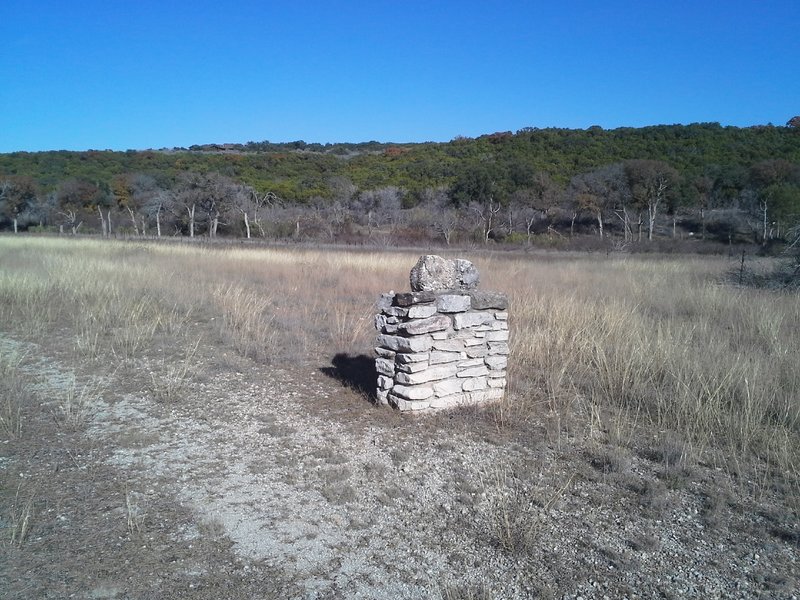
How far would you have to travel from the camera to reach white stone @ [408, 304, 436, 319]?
5590mm

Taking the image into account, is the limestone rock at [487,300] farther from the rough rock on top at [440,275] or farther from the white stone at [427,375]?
the white stone at [427,375]

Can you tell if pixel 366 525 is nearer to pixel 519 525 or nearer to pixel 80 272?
pixel 519 525

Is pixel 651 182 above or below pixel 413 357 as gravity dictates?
above

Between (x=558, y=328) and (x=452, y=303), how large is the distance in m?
3.76

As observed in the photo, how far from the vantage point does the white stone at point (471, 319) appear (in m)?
5.86

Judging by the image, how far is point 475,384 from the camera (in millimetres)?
6027

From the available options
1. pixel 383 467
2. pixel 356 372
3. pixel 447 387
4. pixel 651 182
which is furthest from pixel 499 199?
pixel 383 467

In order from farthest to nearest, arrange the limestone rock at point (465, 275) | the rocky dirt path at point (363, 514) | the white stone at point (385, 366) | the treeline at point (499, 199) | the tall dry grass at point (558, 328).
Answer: the treeline at point (499, 199)
the limestone rock at point (465, 275)
the white stone at point (385, 366)
the tall dry grass at point (558, 328)
the rocky dirt path at point (363, 514)

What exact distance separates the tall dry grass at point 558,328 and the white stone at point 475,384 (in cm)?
32

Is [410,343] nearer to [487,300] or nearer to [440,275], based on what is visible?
[440,275]

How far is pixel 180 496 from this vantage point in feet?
13.4

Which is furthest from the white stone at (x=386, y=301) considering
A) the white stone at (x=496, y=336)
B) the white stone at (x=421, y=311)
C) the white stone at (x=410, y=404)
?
the white stone at (x=496, y=336)

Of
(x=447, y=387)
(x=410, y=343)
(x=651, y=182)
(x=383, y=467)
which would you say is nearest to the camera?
(x=383, y=467)

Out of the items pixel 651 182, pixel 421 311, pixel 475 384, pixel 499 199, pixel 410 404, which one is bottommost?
pixel 410 404
